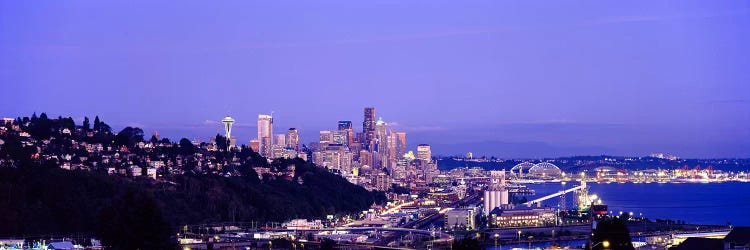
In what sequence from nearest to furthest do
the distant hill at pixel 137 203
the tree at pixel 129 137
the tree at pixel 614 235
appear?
the tree at pixel 614 235, the distant hill at pixel 137 203, the tree at pixel 129 137

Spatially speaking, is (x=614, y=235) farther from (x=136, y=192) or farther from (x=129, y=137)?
(x=129, y=137)

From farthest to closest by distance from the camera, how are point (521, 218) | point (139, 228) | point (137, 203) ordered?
point (521, 218)
point (137, 203)
point (139, 228)

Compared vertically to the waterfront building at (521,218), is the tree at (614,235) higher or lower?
lower

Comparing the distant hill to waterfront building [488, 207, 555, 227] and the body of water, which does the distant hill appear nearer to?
waterfront building [488, 207, 555, 227]

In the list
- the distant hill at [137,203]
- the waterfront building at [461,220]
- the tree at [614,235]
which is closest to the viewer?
the tree at [614,235]

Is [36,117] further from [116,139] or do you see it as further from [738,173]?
[738,173]

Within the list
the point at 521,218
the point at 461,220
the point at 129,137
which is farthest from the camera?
the point at 129,137

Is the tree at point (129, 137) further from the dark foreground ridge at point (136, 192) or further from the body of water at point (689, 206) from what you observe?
the body of water at point (689, 206)

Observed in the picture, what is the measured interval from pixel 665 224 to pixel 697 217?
1316 centimetres

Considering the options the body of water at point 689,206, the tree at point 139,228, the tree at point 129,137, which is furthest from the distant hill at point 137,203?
the body of water at point 689,206

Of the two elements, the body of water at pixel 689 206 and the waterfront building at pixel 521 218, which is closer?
the waterfront building at pixel 521 218

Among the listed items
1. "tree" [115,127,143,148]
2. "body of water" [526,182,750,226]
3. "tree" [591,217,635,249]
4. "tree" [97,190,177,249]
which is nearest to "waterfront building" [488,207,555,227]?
"body of water" [526,182,750,226]

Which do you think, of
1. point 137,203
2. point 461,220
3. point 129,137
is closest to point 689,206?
point 461,220

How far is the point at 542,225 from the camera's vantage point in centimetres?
5416
